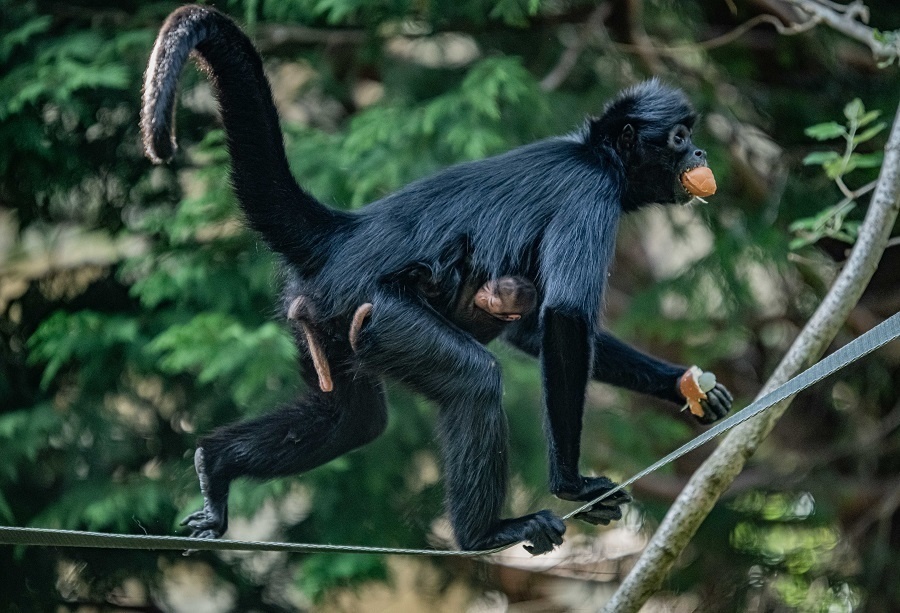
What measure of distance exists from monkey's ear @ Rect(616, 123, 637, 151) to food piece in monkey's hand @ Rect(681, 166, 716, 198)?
0.29 m

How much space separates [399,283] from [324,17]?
17.2ft

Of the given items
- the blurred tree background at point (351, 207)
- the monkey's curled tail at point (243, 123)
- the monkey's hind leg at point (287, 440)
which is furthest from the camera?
the blurred tree background at point (351, 207)

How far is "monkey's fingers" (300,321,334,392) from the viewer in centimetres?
439

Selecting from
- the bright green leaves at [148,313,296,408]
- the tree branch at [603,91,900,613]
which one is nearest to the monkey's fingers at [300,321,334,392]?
the tree branch at [603,91,900,613]

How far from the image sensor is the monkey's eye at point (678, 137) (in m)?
4.73

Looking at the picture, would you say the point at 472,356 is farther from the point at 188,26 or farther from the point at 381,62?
the point at 381,62

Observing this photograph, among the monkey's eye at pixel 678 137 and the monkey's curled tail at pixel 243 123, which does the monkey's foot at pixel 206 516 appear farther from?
the monkey's eye at pixel 678 137

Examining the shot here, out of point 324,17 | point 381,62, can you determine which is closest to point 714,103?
point 381,62

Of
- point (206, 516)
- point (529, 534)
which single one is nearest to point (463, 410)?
point (529, 534)

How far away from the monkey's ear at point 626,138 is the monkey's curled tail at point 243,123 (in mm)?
1230

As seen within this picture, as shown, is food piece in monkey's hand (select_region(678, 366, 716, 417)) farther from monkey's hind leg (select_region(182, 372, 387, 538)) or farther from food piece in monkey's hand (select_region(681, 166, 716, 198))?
monkey's hind leg (select_region(182, 372, 387, 538))

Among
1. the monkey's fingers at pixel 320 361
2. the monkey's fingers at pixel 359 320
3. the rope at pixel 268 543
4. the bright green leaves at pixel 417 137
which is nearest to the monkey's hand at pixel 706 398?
the rope at pixel 268 543

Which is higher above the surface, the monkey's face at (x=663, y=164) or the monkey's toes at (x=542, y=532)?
the monkey's face at (x=663, y=164)

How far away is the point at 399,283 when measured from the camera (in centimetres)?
440
